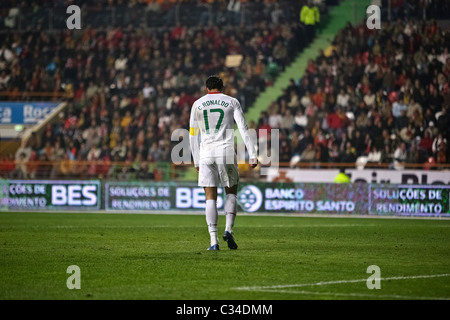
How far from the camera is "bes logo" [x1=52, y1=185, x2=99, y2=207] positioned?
29.0 m

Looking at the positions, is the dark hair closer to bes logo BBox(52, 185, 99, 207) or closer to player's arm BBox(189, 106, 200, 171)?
player's arm BBox(189, 106, 200, 171)

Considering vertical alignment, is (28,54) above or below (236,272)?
above

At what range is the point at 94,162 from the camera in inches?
1212

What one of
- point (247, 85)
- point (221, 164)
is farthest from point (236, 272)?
point (247, 85)

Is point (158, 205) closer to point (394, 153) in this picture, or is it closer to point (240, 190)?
point (240, 190)

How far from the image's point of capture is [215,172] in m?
13.4

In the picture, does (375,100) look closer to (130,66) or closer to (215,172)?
(130,66)

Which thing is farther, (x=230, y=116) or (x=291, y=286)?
(x=230, y=116)

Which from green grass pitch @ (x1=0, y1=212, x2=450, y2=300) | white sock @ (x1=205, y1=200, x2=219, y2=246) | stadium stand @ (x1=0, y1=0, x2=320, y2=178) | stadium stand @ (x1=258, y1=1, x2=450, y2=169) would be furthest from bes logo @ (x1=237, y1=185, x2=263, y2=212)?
white sock @ (x1=205, y1=200, x2=219, y2=246)

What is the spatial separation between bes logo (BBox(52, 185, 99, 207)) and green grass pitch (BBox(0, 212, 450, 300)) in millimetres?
8753

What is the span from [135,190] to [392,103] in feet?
28.5

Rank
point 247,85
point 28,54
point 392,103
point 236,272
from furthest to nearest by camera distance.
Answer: point 28,54
point 247,85
point 392,103
point 236,272

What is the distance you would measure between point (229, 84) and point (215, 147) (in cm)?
2113

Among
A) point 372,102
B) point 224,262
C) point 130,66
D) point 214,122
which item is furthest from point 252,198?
point 224,262
